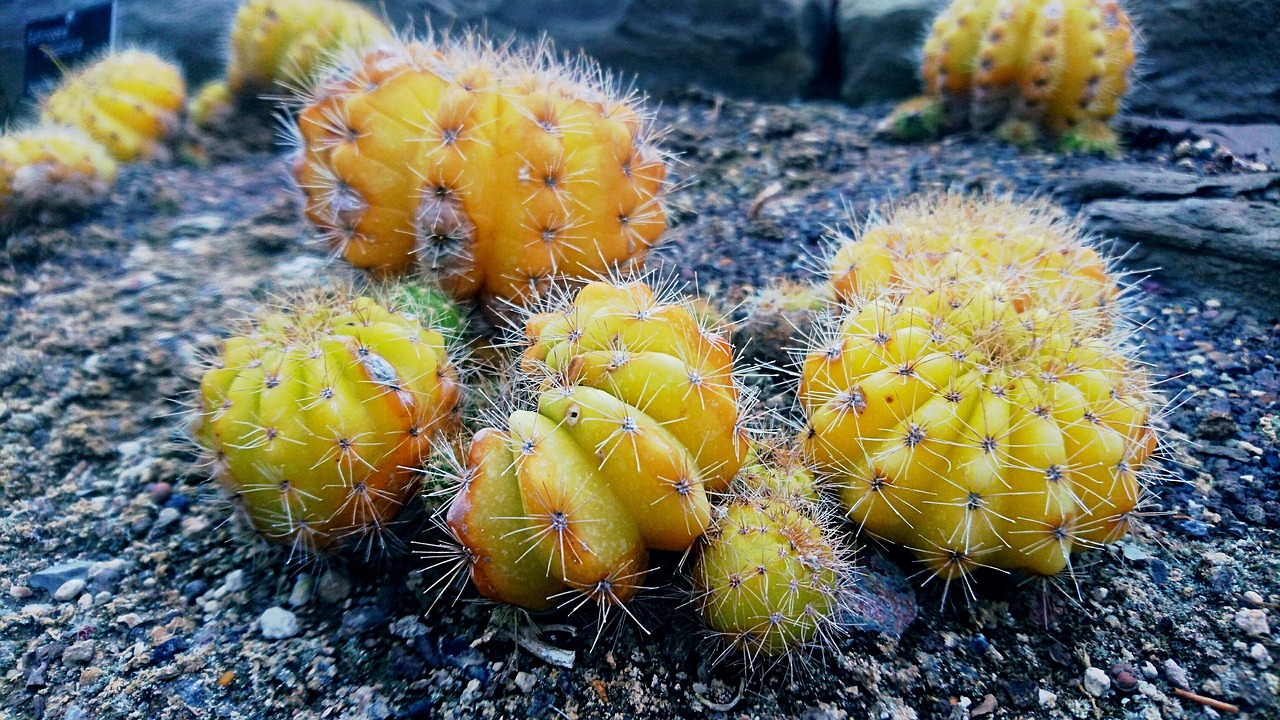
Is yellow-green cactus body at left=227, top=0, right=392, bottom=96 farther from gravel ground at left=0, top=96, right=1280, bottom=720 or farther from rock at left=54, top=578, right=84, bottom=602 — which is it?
rock at left=54, top=578, right=84, bottom=602

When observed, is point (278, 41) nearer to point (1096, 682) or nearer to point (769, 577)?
point (769, 577)

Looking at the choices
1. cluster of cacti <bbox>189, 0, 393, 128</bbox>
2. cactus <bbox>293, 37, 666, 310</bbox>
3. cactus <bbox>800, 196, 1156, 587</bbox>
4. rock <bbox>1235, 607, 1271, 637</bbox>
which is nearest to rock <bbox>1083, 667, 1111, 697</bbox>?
cactus <bbox>800, 196, 1156, 587</bbox>

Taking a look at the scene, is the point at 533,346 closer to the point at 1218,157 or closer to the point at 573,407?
the point at 573,407

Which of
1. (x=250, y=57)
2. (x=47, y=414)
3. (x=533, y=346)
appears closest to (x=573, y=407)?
(x=533, y=346)

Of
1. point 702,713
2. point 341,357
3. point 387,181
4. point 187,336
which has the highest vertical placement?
point 387,181

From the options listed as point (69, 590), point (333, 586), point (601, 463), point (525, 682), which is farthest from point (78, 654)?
point (601, 463)
